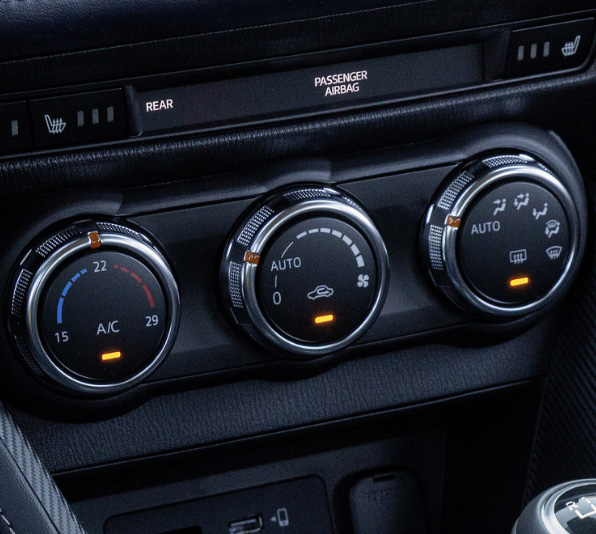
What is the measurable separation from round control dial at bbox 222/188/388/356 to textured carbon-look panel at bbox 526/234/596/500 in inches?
10.2

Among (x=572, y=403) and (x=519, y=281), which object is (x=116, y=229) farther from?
(x=572, y=403)

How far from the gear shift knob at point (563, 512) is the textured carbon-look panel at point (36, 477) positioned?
14.1 inches

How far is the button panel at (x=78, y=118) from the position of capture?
82 centimetres

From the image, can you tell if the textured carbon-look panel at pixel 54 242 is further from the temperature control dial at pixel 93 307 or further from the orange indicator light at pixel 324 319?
the orange indicator light at pixel 324 319

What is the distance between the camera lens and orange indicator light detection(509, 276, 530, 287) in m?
0.96

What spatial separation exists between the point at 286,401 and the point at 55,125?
0.36m

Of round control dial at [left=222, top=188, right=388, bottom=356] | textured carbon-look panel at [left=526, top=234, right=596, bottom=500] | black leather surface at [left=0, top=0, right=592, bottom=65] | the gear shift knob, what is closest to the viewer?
the gear shift knob

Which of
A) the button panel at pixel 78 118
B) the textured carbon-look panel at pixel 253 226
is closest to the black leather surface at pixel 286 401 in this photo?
the textured carbon-look panel at pixel 253 226

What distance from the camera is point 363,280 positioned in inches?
35.8

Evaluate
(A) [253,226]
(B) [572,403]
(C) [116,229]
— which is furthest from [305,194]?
(B) [572,403]

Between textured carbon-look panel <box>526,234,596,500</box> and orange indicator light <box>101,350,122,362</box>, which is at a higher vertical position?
orange indicator light <box>101,350,122,362</box>

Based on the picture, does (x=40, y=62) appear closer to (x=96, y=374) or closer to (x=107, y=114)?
(x=107, y=114)

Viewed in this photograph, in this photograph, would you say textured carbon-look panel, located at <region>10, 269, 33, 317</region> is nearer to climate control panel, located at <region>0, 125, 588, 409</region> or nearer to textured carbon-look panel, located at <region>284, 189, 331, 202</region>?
climate control panel, located at <region>0, 125, 588, 409</region>

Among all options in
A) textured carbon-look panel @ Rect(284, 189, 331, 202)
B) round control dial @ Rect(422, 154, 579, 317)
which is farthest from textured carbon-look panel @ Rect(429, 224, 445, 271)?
textured carbon-look panel @ Rect(284, 189, 331, 202)
